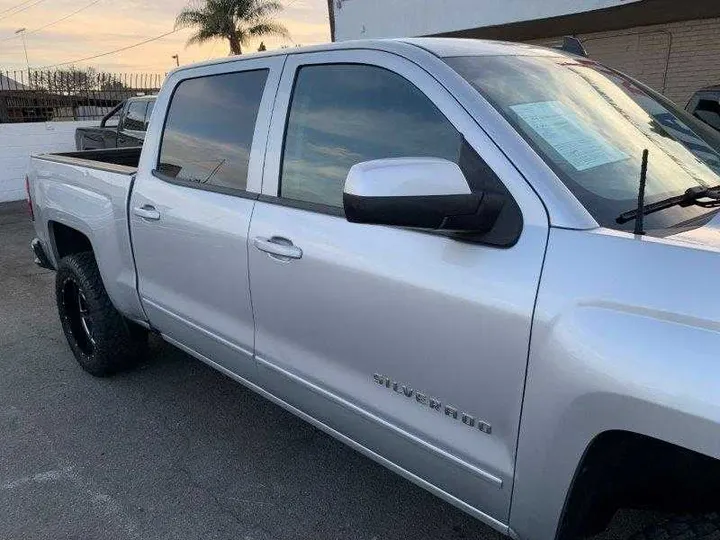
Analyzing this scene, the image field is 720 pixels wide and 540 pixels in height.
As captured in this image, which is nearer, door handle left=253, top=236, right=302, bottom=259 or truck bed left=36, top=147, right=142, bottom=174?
door handle left=253, top=236, right=302, bottom=259

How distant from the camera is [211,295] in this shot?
279 cm

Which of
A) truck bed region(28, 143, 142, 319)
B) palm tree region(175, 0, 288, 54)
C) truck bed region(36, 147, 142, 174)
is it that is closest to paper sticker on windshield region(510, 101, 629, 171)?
truck bed region(28, 143, 142, 319)

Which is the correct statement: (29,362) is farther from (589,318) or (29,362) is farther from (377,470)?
(589,318)

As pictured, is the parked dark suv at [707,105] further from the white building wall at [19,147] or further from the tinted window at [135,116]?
the white building wall at [19,147]

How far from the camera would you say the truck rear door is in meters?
2.60

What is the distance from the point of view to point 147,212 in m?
3.11

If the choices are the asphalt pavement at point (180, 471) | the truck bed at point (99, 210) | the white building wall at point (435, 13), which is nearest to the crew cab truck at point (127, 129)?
the white building wall at point (435, 13)

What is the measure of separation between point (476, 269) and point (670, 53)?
1106 centimetres

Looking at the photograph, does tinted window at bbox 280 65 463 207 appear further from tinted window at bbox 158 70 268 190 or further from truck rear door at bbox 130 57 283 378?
tinted window at bbox 158 70 268 190

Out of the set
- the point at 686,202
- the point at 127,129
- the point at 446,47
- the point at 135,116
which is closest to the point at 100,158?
the point at 446,47

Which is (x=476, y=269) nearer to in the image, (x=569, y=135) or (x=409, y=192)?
(x=409, y=192)

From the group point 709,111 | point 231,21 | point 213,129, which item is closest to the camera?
point 213,129

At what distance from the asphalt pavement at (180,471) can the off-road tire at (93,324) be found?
14 centimetres

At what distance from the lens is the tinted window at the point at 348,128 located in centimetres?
202
